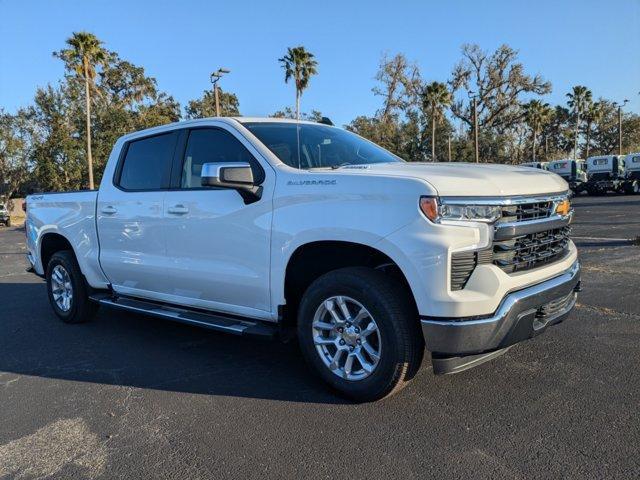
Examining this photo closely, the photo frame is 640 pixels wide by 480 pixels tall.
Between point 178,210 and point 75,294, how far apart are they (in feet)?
7.30

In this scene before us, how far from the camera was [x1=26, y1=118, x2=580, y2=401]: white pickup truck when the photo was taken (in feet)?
10.3

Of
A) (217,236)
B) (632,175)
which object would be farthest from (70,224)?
(632,175)

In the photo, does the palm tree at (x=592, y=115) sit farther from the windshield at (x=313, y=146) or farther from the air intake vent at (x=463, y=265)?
the air intake vent at (x=463, y=265)

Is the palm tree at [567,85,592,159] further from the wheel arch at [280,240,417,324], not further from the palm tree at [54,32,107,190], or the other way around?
the wheel arch at [280,240,417,324]

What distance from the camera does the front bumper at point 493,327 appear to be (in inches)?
122

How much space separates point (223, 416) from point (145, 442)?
511 mm

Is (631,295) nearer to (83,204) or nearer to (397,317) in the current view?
(397,317)

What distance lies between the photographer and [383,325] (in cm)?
334

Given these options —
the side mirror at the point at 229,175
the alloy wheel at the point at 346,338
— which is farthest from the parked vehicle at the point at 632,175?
the side mirror at the point at 229,175

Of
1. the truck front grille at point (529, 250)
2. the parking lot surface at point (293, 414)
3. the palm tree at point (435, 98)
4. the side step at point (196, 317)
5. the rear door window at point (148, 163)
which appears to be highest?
the palm tree at point (435, 98)

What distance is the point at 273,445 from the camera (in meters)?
3.12

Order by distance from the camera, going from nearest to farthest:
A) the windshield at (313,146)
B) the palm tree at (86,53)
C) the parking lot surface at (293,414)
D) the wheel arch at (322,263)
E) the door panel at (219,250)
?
the parking lot surface at (293,414) < the wheel arch at (322,263) < the door panel at (219,250) < the windshield at (313,146) < the palm tree at (86,53)

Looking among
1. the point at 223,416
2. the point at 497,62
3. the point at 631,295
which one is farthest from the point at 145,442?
the point at 497,62

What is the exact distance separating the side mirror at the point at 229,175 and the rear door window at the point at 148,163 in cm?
117
